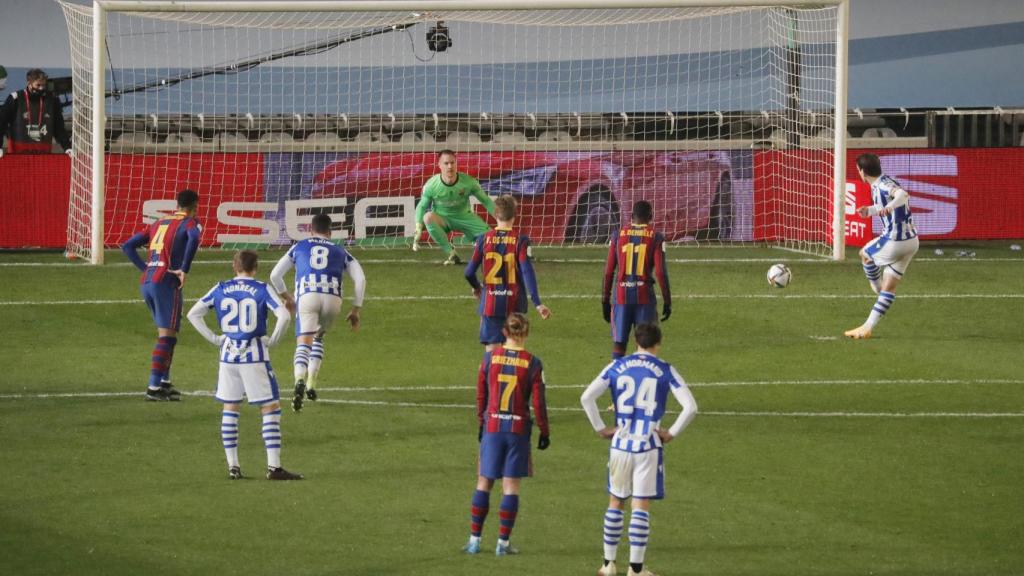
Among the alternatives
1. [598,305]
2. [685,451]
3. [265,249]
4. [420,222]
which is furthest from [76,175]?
[685,451]

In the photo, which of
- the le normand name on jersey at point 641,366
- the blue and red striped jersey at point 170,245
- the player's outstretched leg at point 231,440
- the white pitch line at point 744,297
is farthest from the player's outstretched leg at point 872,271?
the le normand name on jersey at point 641,366

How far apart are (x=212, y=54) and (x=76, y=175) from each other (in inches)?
236

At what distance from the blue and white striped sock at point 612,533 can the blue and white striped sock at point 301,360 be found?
5719 millimetres

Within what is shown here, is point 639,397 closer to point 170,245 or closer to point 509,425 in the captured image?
point 509,425

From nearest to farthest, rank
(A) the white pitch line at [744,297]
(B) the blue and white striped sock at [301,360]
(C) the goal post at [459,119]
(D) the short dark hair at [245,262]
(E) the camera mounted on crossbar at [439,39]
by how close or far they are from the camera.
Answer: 1. (D) the short dark hair at [245,262]
2. (B) the blue and white striped sock at [301,360]
3. (A) the white pitch line at [744,297]
4. (C) the goal post at [459,119]
5. (E) the camera mounted on crossbar at [439,39]

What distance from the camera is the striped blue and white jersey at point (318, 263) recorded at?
14812 millimetres

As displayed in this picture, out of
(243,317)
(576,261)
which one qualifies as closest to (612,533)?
(243,317)

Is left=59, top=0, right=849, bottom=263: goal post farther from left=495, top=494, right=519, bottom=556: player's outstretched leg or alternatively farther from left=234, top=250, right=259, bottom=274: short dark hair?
left=495, top=494, right=519, bottom=556: player's outstretched leg

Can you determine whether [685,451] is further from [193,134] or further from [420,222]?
[193,134]

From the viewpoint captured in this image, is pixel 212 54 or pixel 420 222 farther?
pixel 212 54

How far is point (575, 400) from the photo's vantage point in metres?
15.5

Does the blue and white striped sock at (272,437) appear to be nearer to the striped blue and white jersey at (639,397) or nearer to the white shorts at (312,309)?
the white shorts at (312,309)

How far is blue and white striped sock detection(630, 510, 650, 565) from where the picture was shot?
939cm

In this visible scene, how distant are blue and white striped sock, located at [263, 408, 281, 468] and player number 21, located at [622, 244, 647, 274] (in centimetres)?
404
